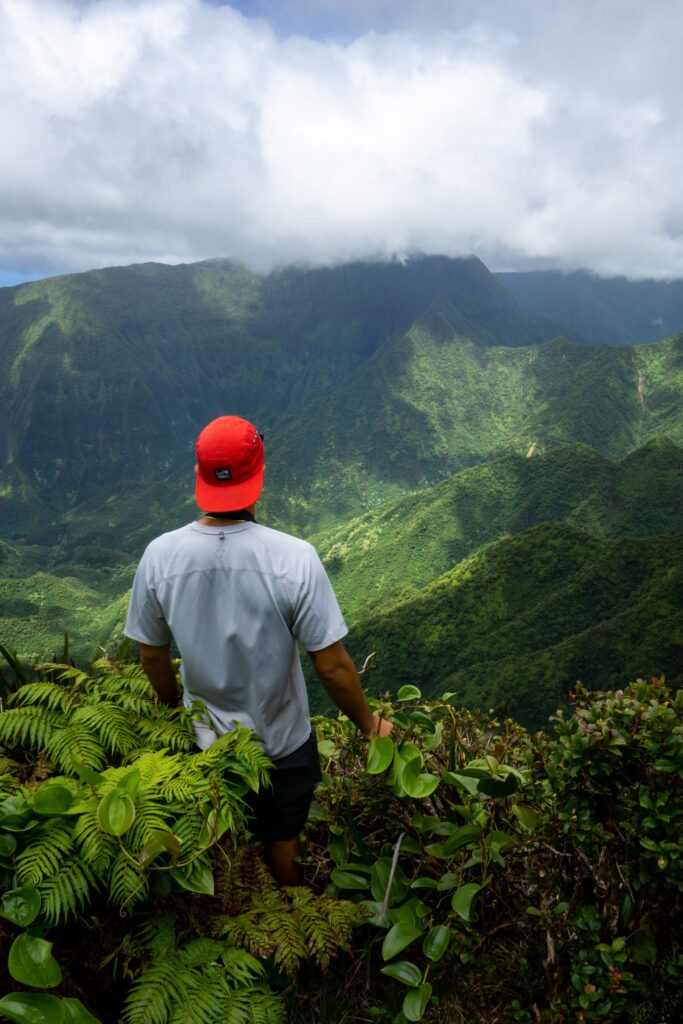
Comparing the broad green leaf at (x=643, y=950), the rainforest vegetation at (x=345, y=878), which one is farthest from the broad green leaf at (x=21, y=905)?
the broad green leaf at (x=643, y=950)

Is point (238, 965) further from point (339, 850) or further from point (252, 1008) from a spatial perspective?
point (339, 850)

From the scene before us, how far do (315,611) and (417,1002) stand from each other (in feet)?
5.18

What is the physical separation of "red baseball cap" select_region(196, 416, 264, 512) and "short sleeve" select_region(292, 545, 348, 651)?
41 cm

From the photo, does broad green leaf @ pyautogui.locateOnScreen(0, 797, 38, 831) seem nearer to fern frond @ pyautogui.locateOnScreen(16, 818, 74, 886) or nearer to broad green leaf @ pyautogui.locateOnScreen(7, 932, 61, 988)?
fern frond @ pyautogui.locateOnScreen(16, 818, 74, 886)

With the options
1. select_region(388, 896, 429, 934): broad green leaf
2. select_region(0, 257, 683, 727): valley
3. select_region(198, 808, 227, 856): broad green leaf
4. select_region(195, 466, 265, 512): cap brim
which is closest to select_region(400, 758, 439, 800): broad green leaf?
select_region(388, 896, 429, 934): broad green leaf

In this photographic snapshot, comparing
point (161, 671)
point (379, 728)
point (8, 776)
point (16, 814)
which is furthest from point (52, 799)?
point (379, 728)

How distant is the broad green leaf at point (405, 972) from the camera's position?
2490 mm

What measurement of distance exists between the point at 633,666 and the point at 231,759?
144 feet

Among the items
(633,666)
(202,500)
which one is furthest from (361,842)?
(633,666)

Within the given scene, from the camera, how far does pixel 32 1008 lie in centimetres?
169

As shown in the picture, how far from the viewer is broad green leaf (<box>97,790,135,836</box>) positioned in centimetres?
200

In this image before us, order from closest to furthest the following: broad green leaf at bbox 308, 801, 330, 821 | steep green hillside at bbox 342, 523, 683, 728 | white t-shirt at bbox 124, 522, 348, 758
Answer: white t-shirt at bbox 124, 522, 348, 758, broad green leaf at bbox 308, 801, 330, 821, steep green hillside at bbox 342, 523, 683, 728

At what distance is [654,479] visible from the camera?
3536 inches

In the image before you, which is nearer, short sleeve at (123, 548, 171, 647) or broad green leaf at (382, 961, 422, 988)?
broad green leaf at (382, 961, 422, 988)
